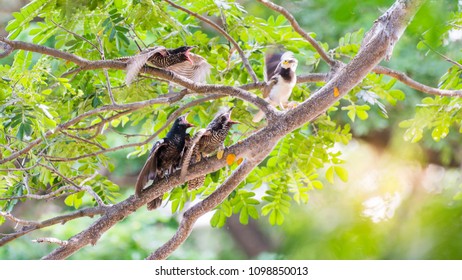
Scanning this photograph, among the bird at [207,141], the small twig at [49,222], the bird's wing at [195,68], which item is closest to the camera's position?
the small twig at [49,222]

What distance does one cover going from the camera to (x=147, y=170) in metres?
2.55

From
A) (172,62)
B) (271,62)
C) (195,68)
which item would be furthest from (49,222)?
(271,62)

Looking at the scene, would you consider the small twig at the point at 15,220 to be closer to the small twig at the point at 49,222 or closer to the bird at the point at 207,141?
the small twig at the point at 49,222

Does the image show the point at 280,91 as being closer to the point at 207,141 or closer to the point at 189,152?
the point at 207,141

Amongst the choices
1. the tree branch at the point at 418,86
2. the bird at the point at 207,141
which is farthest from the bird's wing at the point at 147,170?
the tree branch at the point at 418,86

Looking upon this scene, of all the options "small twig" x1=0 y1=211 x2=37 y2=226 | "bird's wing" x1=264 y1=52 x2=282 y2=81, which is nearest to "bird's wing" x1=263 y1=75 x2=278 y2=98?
"bird's wing" x1=264 y1=52 x2=282 y2=81

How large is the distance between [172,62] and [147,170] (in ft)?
1.53

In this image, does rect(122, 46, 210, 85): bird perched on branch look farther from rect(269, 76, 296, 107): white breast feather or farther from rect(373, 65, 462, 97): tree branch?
rect(373, 65, 462, 97): tree branch

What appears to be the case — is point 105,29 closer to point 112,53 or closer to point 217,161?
point 112,53

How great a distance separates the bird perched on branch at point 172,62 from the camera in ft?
7.63

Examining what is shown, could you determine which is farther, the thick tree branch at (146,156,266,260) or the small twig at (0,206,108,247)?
the thick tree branch at (146,156,266,260)

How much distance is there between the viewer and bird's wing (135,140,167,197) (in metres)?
2.48

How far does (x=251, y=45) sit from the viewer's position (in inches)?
126

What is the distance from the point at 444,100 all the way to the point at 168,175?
1409mm
